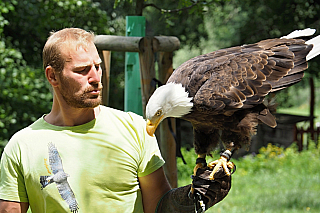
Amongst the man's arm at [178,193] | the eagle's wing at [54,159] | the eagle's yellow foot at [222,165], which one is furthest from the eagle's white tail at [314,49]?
the eagle's wing at [54,159]

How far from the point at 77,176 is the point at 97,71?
19.6 inches

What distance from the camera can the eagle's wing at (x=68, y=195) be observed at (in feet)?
5.55

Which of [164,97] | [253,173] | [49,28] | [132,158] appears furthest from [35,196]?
[253,173]

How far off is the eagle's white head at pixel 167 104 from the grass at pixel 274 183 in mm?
2597

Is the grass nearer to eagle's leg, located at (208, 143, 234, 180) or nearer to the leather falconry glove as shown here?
eagle's leg, located at (208, 143, 234, 180)

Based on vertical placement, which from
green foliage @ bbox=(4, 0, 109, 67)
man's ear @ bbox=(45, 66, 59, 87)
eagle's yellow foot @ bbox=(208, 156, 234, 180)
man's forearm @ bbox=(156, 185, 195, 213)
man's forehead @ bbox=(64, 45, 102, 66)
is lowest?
man's forearm @ bbox=(156, 185, 195, 213)

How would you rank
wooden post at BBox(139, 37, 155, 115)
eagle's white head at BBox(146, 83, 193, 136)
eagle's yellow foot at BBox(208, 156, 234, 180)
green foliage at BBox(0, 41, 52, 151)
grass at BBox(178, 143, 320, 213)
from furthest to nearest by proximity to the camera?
1. green foliage at BBox(0, 41, 52, 151)
2. grass at BBox(178, 143, 320, 213)
3. wooden post at BBox(139, 37, 155, 115)
4. eagle's white head at BBox(146, 83, 193, 136)
5. eagle's yellow foot at BBox(208, 156, 234, 180)

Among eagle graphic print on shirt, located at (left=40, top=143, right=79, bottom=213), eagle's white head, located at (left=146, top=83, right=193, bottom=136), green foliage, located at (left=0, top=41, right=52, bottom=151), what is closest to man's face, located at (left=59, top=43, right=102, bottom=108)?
eagle graphic print on shirt, located at (left=40, top=143, right=79, bottom=213)

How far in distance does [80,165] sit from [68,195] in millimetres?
145

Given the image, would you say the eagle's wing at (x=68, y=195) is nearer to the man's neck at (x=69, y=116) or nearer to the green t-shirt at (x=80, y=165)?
the green t-shirt at (x=80, y=165)

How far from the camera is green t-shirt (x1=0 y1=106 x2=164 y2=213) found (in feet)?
5.51

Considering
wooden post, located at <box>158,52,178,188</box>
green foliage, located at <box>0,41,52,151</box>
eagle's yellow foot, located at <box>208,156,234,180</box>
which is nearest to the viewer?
eagle's yellow foot, located at <box>208,156,234,180</box>

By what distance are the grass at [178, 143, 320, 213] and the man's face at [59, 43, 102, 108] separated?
10.5 ft

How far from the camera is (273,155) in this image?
740cm
